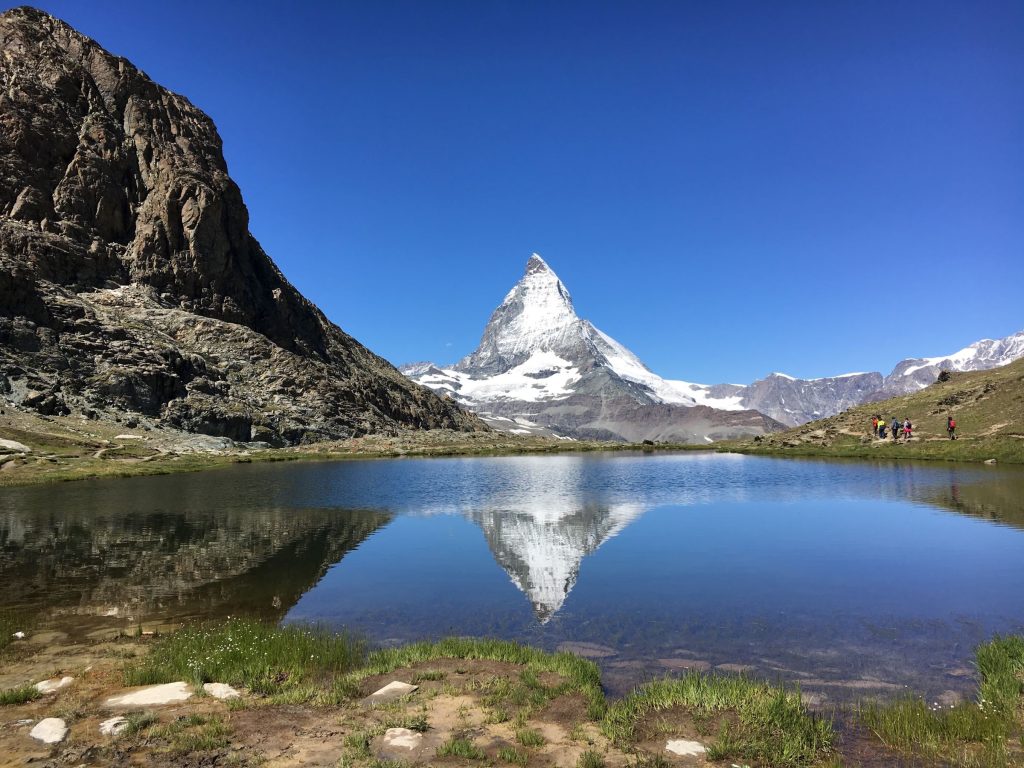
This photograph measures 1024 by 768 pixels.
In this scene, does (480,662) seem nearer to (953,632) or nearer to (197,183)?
(953,632)

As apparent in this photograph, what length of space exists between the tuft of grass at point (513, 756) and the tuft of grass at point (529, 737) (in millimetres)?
394

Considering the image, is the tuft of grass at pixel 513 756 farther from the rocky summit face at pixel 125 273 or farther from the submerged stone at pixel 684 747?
the rocky summit face at pixel 125 273

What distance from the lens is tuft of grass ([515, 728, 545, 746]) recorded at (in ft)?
33.6

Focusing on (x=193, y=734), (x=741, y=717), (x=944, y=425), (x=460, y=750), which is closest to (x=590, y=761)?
(x=460, y=750)

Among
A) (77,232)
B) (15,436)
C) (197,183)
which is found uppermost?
(197,183)

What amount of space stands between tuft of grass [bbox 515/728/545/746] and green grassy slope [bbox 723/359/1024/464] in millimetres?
70078

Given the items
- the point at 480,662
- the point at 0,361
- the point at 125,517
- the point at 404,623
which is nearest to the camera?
the point at 480,662

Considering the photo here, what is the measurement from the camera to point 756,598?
20047 mm

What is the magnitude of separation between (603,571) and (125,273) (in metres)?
179

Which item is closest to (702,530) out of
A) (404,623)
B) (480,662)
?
(404,623)

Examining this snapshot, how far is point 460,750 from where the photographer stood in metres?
9.92

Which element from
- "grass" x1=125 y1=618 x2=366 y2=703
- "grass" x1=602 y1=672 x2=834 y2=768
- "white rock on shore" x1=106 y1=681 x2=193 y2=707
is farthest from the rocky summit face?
"grass" x1=602 y1=672 x2=834 y2=768

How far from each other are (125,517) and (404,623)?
29081 millimetres

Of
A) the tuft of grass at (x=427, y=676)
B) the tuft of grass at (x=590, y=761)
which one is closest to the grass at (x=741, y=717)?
the tuft of grass at (x=590, y=761)
